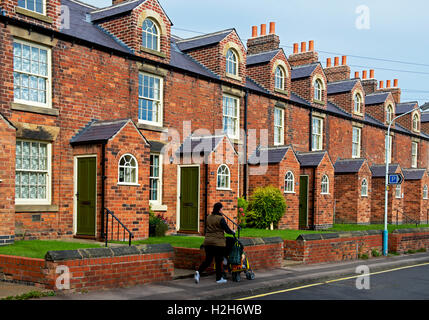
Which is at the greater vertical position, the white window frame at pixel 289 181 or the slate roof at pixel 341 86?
the slate roof at pixel 341 86

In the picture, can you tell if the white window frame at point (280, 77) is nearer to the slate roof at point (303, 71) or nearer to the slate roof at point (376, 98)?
the slate roof at point (303, 71)

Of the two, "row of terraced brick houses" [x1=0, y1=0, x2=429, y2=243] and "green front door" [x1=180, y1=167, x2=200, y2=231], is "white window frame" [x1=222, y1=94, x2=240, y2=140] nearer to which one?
"row of terraced brick houses" [x1=0, y1=0, x2=429, y2=243]

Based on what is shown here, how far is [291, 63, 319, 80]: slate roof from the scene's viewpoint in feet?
89.8

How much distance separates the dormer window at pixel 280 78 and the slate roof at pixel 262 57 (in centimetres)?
82

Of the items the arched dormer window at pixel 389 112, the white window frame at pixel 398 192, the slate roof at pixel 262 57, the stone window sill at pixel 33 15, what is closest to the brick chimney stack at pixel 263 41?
the slate roof at pixel 262 57

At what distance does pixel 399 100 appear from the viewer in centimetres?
4094

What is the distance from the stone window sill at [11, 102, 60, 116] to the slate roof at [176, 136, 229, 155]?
5501 millimetres

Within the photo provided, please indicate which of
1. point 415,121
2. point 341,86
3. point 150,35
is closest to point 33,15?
point 150,35

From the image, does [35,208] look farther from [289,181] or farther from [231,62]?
[289,181]

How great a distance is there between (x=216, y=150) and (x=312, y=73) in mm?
11478

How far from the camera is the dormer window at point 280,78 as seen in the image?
24.8 metres

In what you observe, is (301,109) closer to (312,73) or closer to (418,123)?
(312,73)
